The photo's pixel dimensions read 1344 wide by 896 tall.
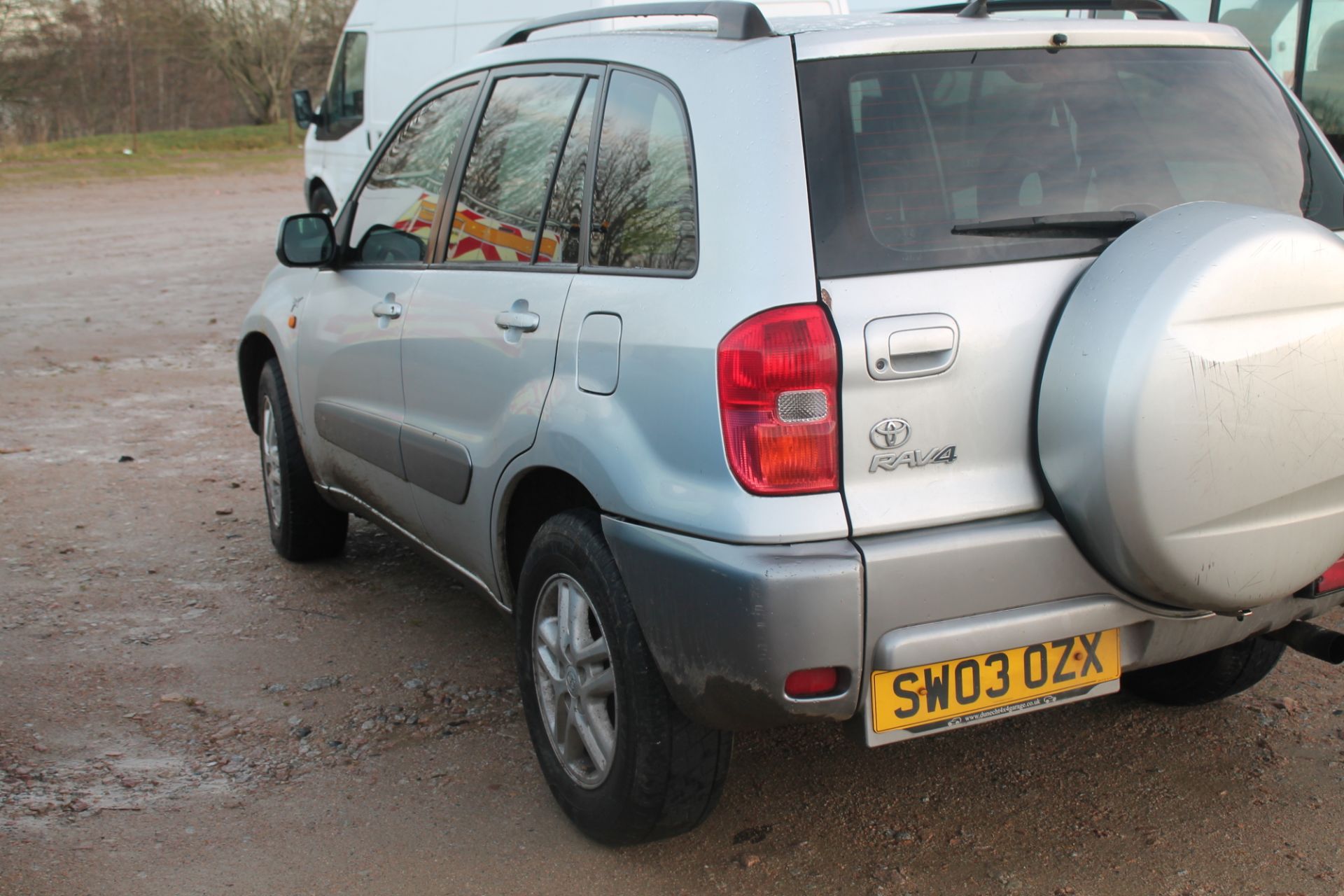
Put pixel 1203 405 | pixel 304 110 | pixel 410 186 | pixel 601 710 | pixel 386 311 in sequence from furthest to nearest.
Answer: pixel 304 110 < pixel 410 186 < pixel 386 311 < pixel 601 710 < pixel 1203 405

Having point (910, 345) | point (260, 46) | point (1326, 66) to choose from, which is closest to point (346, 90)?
point (1326, 66)

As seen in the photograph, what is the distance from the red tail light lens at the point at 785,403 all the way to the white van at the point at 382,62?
6.97 m

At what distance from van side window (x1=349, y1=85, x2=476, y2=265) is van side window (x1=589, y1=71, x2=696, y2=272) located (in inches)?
34.8

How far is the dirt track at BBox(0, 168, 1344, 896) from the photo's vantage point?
2.87 metres

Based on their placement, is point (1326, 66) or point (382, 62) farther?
point (382, 62)

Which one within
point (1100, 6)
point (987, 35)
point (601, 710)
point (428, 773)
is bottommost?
point (428, 773)

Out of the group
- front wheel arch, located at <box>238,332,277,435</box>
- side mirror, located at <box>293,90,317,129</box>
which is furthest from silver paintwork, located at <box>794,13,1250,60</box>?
side mirror, located at <box>293,90,317,129</box>

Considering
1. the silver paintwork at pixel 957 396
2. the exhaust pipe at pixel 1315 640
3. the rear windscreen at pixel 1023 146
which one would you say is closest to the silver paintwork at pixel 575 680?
the silver paintwork at pixel 957 396

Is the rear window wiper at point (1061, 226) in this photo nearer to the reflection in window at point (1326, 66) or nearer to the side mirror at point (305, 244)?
the side mirror at point (305, 244)

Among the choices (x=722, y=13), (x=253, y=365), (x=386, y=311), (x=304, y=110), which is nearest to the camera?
(x=722, y=13)

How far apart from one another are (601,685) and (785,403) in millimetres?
843

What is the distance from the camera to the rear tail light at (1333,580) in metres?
2.73

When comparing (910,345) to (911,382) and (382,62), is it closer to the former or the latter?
(911,382)

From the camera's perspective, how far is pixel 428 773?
132 inches
